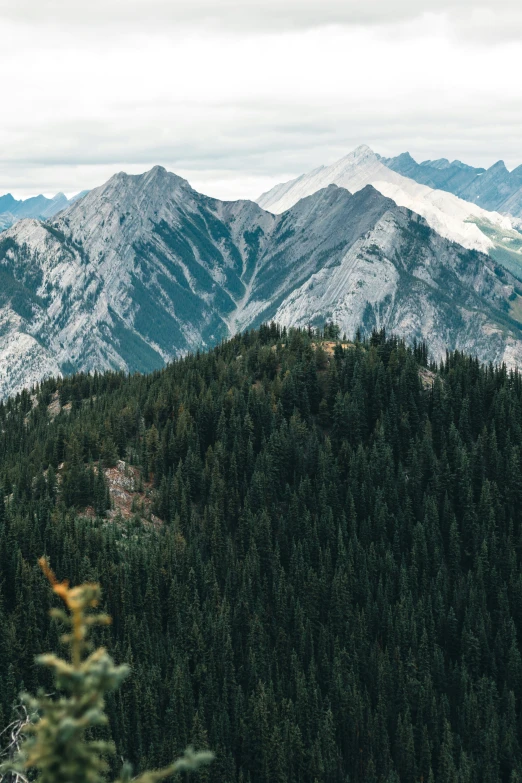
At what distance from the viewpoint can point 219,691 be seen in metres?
164

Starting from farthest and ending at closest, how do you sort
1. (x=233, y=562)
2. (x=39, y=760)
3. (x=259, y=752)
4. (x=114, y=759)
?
(x=233, y=562)
(x=259, y=752)
(x=114, y=759)
(x=39, y=760)

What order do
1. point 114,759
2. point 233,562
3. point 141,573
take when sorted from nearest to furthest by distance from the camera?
point 114,759, point 141,573, point 233,562

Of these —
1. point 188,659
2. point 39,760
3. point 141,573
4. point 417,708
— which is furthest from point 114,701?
point 39,760

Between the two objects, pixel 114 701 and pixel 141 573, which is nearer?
pixel 114 701

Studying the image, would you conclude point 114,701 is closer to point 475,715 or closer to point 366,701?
point 366,701

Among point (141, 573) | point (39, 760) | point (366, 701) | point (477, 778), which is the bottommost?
point (477, 778)

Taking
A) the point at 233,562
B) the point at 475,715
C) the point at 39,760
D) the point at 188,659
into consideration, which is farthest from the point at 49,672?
the point at 39,760

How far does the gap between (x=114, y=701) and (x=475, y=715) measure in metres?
76.3

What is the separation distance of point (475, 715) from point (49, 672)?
88.9 m

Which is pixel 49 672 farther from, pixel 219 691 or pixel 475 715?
pixel 475 715

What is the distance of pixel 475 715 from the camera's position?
16788cm

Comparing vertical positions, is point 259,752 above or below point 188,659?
below

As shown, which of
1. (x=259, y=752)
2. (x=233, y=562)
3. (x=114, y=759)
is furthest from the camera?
(x=233, y=562)

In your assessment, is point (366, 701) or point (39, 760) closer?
point (39, 760)
